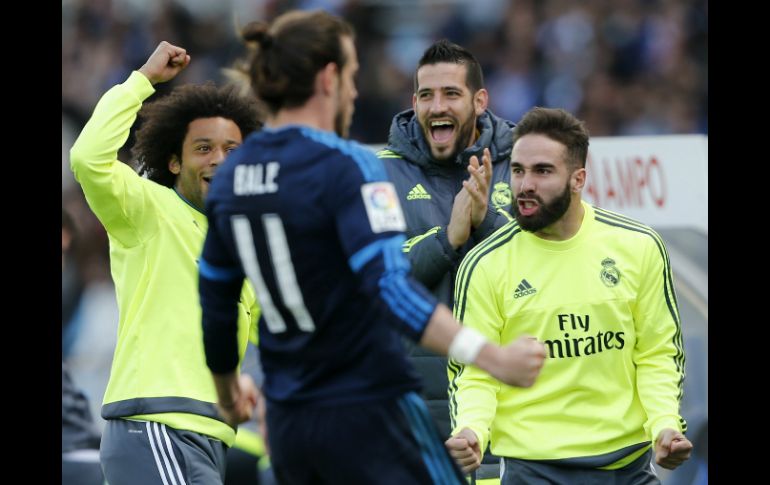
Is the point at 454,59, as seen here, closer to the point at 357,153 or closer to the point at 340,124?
the point at 340,124

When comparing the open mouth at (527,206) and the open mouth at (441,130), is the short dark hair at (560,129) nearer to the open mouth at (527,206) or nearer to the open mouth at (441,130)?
the open mouth at (527,206)

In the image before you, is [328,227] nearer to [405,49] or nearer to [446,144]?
[446,144]

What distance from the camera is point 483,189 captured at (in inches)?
216

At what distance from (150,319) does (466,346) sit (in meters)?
2.12

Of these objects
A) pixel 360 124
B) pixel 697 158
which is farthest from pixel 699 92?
pixel 360 124

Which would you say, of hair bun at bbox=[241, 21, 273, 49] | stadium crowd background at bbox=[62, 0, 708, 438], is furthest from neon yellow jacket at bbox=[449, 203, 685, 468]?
stadium crowd background at bbox=[62, 0, 708, 438]

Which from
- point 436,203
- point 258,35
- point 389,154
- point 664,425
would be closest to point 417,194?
point 436,203

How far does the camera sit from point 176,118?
5559 millimetres

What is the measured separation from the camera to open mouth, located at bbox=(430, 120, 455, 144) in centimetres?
593

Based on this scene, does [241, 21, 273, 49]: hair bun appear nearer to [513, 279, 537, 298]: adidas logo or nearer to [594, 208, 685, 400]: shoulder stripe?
[513, 279, 537, 298]: adidas logo

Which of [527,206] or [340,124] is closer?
[340,124]
